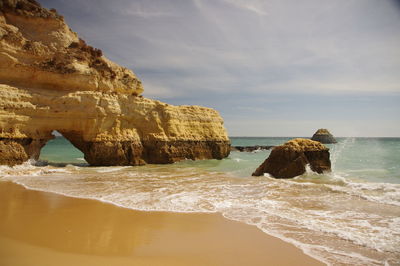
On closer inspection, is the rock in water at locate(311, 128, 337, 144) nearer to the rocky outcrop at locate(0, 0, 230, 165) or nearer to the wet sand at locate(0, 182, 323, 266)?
the rocky outcrop at locate(0, 0, 230, 165)

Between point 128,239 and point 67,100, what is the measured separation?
15700 mm

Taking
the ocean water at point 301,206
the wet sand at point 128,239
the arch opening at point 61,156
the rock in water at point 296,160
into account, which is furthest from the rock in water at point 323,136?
the wet sand at point 128,239

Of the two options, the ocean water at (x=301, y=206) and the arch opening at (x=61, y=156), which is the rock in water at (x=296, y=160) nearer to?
the ocean water at (x=301, y=206)

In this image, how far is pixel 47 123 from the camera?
18000 mm

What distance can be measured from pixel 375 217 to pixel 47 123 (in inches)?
714

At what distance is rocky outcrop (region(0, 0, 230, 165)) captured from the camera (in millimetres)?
16877

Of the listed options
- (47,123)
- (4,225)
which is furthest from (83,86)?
(4,225)

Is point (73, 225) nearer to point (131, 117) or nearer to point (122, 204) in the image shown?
point (122, 204)

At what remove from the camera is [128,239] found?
5.16 meters

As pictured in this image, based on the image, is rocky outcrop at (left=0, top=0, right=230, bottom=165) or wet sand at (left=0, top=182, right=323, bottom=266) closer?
wet sand at (left=0, top=182, right=323, bottom=266)

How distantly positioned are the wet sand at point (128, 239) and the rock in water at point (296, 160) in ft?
26.6

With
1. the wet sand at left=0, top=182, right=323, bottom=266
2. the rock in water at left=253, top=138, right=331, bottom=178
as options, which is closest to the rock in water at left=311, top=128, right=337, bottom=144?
the rock in water at left=253, top=138, right=331, bottom=178

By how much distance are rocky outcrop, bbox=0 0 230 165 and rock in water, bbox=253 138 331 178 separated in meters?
10.8

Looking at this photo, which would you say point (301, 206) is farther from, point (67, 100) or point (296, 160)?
point (67, 100)
